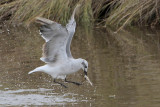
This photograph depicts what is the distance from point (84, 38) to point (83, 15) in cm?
253

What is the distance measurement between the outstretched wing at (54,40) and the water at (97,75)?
0.58m

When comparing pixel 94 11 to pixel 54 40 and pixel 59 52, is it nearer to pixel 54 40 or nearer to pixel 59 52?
pixel 59 52

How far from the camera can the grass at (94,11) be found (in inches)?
562

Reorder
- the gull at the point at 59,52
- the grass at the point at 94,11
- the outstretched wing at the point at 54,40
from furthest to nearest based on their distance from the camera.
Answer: the grass at the point at 94,11
the gull at the point at 59,52
the outstretched wing at the point at 54,40

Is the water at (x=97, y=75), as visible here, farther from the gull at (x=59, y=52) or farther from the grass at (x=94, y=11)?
the grass at (x=94, y=11)

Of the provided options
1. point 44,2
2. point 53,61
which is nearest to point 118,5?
point 44,2

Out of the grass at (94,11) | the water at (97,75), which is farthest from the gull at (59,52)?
the grass at (94,11)

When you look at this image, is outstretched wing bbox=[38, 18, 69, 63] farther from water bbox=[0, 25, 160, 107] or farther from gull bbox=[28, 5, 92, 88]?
water bbox=[0, 25, 160, 107]

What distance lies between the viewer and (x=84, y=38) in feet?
47.4

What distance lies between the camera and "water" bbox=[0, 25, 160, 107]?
7.26 m

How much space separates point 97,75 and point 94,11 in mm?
8144

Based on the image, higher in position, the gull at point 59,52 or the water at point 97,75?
the gull at point 59,52

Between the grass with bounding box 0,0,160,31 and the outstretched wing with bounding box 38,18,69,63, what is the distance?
6.21m

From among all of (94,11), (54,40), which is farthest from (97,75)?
(94,11)
